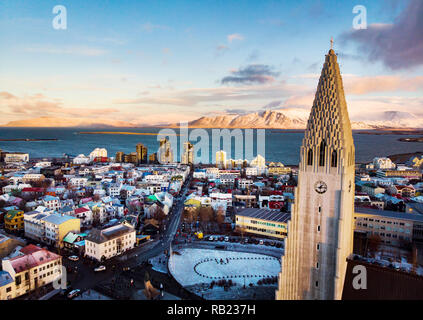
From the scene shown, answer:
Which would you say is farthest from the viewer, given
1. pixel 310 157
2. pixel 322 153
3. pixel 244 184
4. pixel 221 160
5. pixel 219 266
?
pixel 221 160

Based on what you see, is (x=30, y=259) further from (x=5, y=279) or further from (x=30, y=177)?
(x=30, y=177)

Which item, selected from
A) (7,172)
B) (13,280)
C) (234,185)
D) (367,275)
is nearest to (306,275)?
(367,275)

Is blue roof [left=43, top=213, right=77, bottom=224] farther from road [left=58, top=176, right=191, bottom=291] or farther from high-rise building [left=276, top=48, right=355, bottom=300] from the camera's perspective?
high-rise building [left=276, top=48, right=355, bottom=300]

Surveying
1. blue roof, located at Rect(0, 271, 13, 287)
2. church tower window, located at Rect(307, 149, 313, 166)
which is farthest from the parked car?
church tower window, located at Rect(307, 149, 313, 166)

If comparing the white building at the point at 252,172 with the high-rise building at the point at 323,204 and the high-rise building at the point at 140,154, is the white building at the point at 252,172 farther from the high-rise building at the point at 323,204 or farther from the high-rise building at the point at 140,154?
the high-rise building at the point at 323,204

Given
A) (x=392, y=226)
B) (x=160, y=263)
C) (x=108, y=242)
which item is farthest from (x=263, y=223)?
(x=108, y=242)

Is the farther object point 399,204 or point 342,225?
point 399,204
